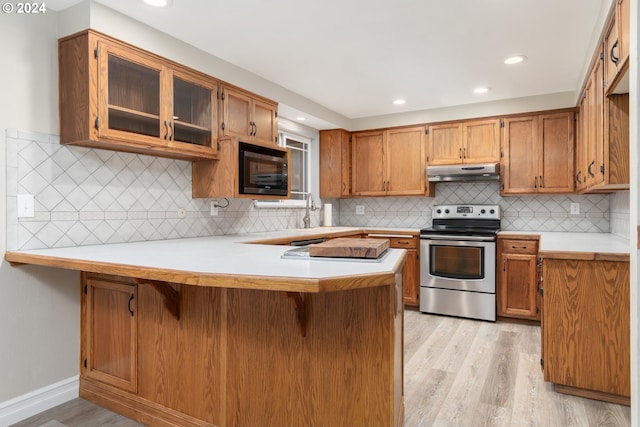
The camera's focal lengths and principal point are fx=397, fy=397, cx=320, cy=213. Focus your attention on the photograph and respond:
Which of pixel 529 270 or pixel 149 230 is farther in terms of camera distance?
pixel 529 270

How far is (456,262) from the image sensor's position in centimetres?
416

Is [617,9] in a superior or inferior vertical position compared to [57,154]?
superior

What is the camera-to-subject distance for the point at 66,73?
2.35 metres

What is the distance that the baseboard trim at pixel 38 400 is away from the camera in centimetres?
213

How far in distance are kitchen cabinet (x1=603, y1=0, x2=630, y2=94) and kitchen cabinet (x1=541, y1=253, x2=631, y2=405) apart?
98 cm

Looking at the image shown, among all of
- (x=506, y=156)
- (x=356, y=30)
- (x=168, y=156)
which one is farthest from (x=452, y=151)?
(x=168, y=156)

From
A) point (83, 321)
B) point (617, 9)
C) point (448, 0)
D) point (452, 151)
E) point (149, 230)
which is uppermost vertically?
point (448, 0)

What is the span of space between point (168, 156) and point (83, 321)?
125 centimetres

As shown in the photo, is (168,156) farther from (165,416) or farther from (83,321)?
(165,416)

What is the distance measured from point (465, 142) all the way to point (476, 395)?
9.58 feet

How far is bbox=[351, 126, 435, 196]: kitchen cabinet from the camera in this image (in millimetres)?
4746

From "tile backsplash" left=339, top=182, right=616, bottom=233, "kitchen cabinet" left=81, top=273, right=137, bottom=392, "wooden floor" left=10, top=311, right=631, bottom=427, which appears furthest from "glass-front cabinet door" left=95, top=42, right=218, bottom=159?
"tile backsplash" left=339, top=182, right=616, bottom=233

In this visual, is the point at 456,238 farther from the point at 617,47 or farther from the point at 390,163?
the point at 617,47

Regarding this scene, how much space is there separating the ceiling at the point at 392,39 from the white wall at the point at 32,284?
0.29 meters
